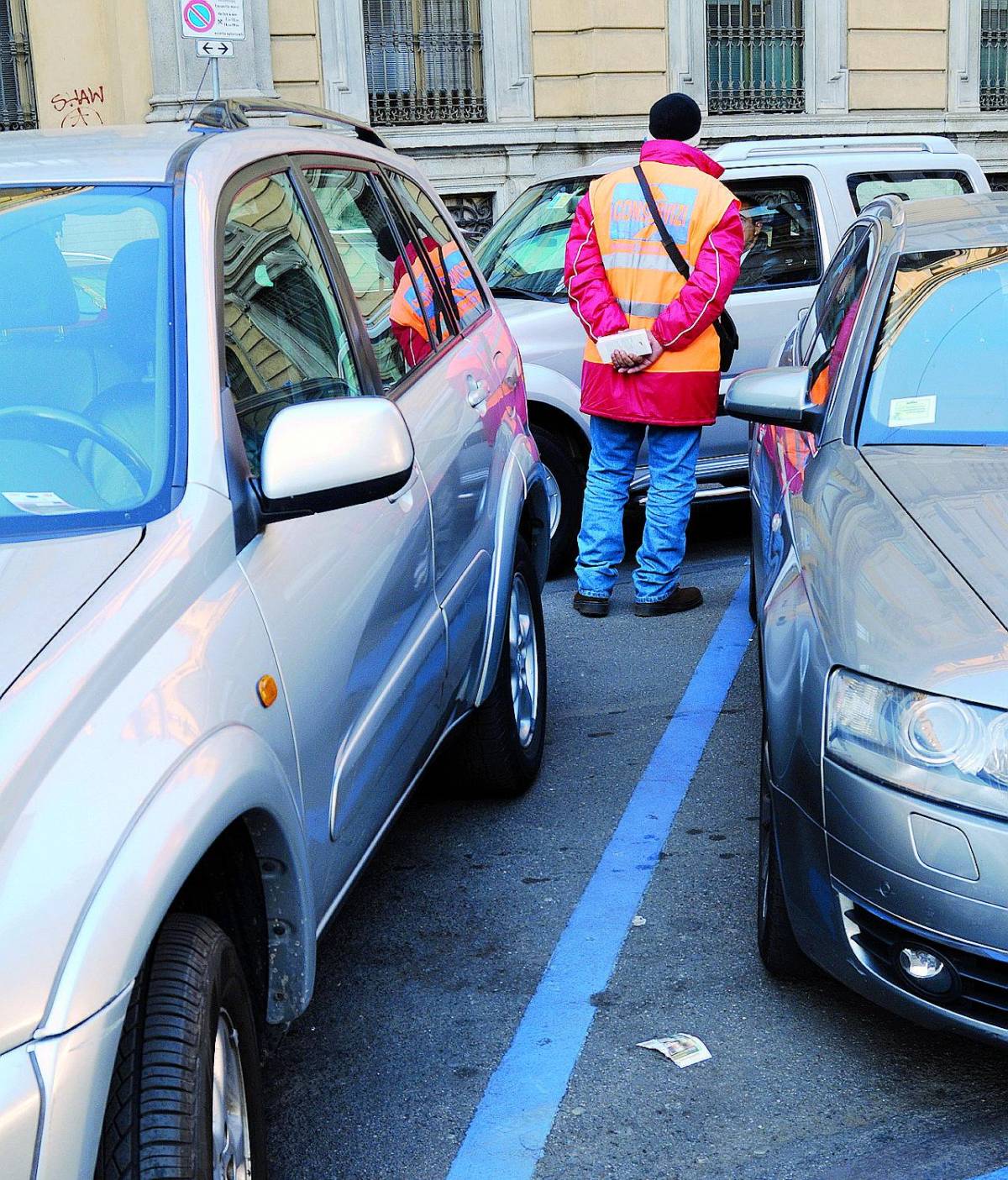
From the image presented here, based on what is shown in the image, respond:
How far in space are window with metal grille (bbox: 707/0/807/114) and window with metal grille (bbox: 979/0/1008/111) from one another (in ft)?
8.44

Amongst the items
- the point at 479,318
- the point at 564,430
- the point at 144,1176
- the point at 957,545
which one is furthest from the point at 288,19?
the point at 144,1176

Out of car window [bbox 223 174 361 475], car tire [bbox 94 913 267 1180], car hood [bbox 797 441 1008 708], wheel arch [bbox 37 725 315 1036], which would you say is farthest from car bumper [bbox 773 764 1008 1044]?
car window [bbox 223 174 361 475]

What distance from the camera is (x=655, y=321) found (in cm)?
579

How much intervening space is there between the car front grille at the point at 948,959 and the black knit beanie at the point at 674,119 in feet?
12.9

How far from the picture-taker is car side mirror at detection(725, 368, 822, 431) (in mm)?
3705

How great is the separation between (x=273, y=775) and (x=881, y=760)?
100 cm

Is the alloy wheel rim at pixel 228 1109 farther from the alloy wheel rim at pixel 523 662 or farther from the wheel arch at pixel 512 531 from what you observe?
the alloy wheel rim at pixel 523 662

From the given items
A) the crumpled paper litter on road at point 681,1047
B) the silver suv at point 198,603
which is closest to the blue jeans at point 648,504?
the silver suv at point 198,603

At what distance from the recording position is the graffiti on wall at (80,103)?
52.0 ft

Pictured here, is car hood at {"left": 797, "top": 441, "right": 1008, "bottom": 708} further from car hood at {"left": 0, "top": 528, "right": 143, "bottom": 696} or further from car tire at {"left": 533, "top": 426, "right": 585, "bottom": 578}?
car tire at {"left": 533, "top": 426, "right": 585, "bottom": 578}

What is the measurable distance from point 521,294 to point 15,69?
36.1 feet

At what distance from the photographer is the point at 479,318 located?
14.5 ft

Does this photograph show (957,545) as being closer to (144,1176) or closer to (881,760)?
(881,760)

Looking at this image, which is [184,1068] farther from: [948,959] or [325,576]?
[948,959]
